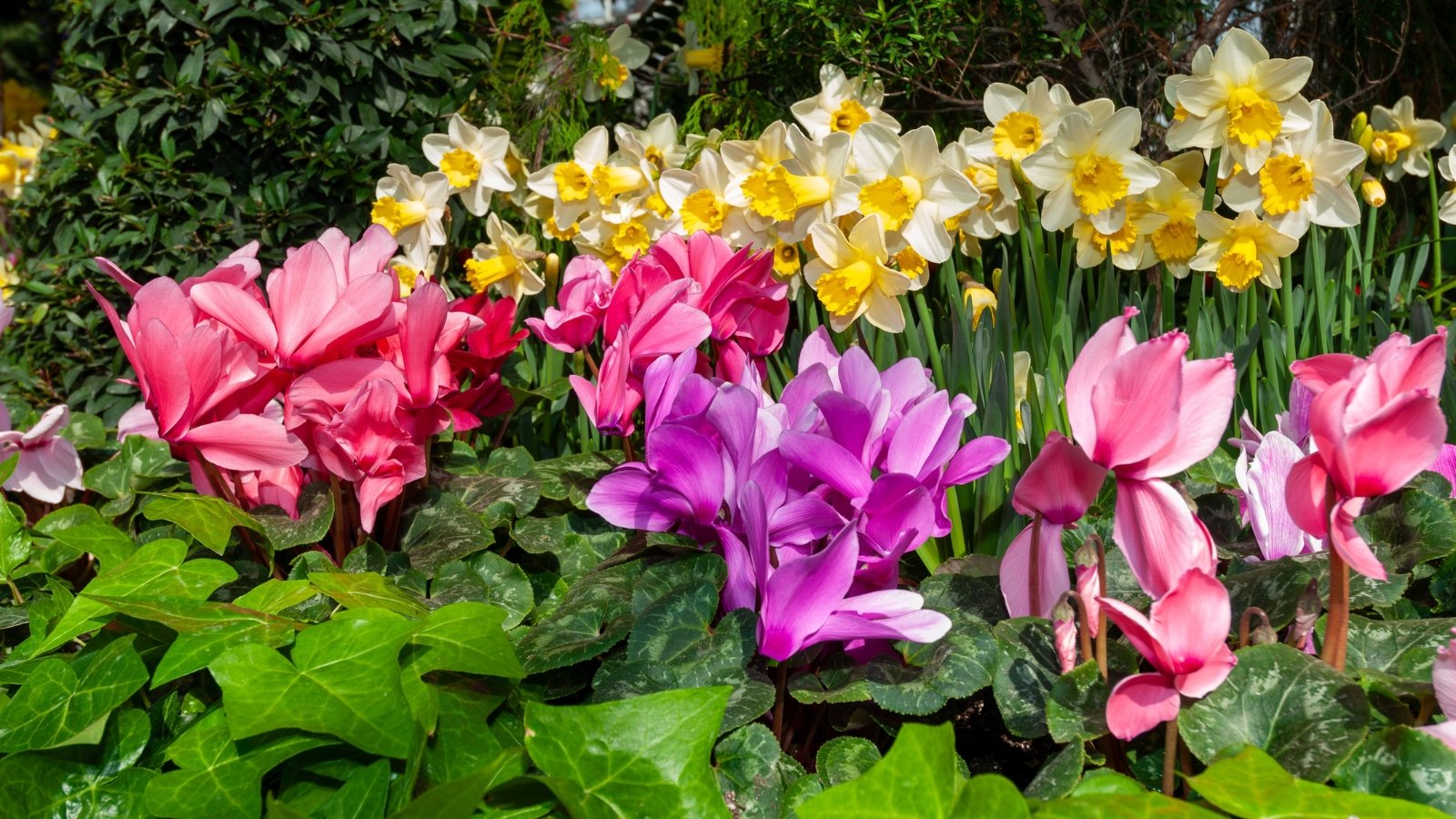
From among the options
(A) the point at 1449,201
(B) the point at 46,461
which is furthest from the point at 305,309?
(A) the point at 1449,201

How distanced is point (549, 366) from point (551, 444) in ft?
0.75

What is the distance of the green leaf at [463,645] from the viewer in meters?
0.99

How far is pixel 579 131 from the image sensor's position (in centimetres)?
260

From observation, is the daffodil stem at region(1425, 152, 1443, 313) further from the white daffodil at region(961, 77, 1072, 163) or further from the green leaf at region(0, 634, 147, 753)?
the green leaf at region(0, 634, 147, 753)

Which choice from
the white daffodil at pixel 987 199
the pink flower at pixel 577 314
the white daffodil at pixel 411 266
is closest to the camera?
the pink flower at pixel 577 314

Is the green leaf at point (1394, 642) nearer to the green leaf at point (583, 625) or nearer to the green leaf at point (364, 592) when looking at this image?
the green leaf at point (583, 625)

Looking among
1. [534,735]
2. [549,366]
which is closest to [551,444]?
[549,366]

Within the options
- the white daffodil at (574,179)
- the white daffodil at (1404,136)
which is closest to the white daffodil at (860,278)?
the white daffodil at (574,179)

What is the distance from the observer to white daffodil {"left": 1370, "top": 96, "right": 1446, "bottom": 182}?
90.4 inches

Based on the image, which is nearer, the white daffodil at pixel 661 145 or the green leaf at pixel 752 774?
the green leaf at pixel 752 774

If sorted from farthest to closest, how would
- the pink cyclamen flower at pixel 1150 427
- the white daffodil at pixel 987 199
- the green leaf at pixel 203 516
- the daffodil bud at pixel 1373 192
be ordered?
the daffodil bud at pixel 1373 192 < the white daffodil at pixel 987 199 < the green leaf at pixel 203 516 < the pink cyclamen flower at pixel 1150 427

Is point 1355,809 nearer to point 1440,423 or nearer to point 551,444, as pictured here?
point 1440,423

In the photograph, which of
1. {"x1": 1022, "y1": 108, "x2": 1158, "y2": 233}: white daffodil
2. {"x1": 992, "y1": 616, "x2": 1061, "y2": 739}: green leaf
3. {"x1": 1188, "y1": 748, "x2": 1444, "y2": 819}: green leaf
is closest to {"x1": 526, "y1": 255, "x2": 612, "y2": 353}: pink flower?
{"x1": 1022, "y1": 108, "x2": 1158, "y2": 233}: white daffodil

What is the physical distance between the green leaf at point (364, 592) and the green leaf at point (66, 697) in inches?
7.3
